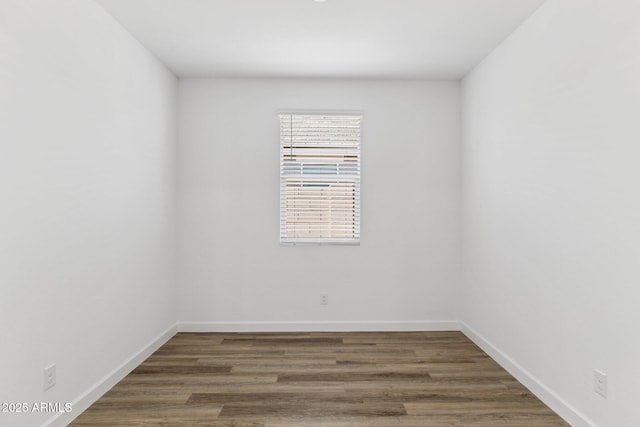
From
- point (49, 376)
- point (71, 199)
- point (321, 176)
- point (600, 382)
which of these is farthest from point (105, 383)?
point (600, 382)

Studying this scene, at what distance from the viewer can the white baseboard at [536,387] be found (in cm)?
238

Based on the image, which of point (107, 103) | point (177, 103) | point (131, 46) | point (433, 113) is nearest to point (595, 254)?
point (433, 113)

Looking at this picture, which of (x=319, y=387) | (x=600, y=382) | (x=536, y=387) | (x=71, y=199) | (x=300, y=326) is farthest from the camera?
(x=300, y=326)

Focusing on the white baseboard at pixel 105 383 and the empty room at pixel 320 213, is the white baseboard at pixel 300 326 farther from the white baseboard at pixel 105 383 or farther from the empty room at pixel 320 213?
the white baseboard at pixel 105 383

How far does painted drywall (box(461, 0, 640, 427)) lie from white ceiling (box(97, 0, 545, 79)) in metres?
0.36

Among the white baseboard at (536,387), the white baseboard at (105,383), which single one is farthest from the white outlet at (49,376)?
the white baseboard at (536,387)

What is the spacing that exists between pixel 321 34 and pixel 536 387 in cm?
302

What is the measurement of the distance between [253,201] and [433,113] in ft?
7.00

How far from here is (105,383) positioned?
9.35 feet

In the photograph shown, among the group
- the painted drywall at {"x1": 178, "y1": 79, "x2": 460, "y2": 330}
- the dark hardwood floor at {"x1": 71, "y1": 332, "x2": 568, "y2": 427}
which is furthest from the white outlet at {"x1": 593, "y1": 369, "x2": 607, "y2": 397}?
the painted drywall at {"x1": 178, "y1": 79, "x2": 460, "y2": 330}

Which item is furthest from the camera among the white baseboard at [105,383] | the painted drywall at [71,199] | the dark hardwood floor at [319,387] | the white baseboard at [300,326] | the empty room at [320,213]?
the white baseboard at [300,326]

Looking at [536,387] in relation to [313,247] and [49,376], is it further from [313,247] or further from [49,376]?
[49,376]

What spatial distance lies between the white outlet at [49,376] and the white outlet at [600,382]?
2.98m

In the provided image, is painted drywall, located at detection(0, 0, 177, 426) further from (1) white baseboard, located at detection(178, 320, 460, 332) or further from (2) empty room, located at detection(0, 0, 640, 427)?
(1) white baseboard, located at detection(178, 320, 460, 332)
